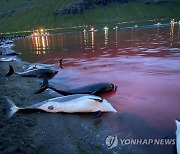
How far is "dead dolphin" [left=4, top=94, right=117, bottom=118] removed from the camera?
1111 centimetres

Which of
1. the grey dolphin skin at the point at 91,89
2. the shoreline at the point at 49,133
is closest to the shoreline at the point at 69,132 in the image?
the shoreline at the point at 49,133

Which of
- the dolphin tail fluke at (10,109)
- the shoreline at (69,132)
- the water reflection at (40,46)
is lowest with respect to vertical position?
the water reflection at (40,46)

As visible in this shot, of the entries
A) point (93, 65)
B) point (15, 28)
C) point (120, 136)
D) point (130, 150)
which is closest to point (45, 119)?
point (120, 136)

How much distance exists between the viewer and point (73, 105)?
11.3 meters

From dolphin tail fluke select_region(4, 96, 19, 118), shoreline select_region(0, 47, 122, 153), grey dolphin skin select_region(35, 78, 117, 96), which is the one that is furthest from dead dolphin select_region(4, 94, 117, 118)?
grey dolphin skin select_region(35, 78, 117, 96)

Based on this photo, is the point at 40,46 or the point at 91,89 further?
the point at 40,46

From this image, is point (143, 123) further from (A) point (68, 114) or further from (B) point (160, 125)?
(A) point (68, 114)

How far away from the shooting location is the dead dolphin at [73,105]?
11109 mm

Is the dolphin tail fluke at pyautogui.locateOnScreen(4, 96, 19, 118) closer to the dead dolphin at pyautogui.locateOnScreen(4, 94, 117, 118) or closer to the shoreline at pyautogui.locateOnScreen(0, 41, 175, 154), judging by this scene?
the dead dolphin at pyautogui.locateOnScreen(4, 94, 117, 118)

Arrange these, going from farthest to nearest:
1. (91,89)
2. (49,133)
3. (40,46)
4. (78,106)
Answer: (40,46)
(91,89)
(78,106)
(49,133)

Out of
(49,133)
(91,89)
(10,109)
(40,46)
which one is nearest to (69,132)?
(49,133)

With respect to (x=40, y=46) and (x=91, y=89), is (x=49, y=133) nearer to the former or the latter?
(x=91, y=89)

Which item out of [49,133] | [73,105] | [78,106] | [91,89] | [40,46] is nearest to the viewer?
[49,133]

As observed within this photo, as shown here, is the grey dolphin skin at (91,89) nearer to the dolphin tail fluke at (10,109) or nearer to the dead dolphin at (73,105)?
the dead dolphin at (73,105)
